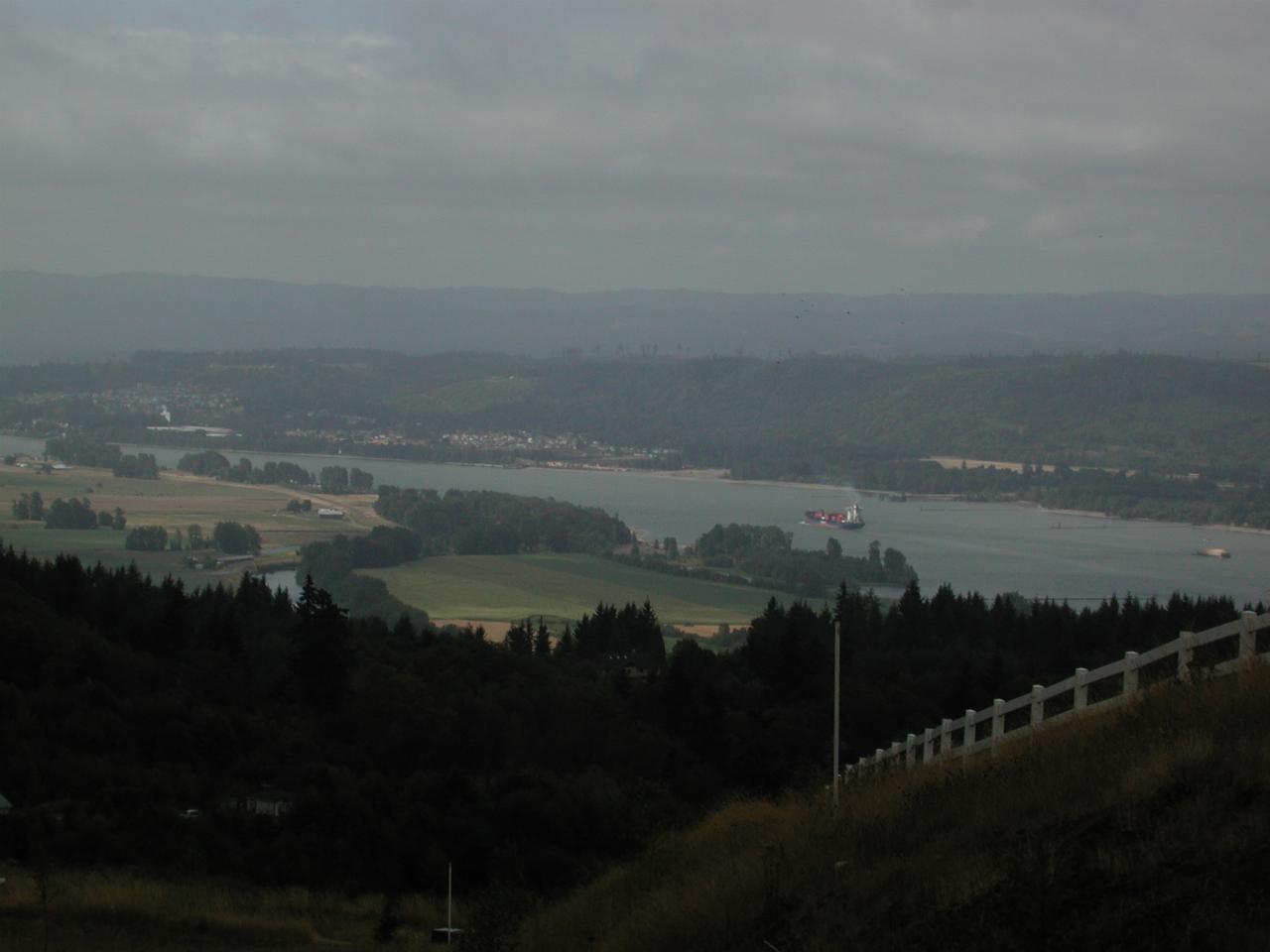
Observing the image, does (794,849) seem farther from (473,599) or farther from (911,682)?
(473,599)

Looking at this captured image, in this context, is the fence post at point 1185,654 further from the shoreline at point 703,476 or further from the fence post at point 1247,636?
the shoreline at point 703,476

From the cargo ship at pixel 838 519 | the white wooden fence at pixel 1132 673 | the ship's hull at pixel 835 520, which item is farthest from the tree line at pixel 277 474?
the white wooden fence at pixel 1132 673

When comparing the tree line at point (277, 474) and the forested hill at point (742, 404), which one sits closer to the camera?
the tree line at point (277, 474)

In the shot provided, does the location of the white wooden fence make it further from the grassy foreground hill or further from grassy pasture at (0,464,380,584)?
grassy pasture at (0,464,380,584)

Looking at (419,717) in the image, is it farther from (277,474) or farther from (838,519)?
(277,474)

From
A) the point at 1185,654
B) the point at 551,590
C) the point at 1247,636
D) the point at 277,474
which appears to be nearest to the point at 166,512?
the point at 551,590

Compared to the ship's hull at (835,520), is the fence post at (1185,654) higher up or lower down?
higher up
